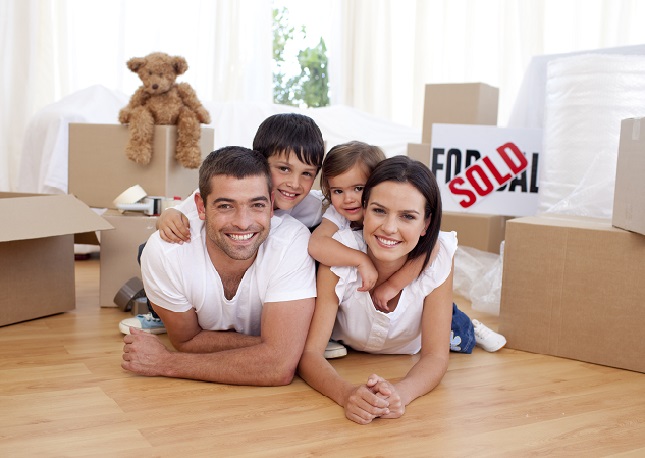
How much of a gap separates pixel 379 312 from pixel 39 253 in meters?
1.02

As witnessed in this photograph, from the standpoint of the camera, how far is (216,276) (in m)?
1.55

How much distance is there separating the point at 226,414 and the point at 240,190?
451mm

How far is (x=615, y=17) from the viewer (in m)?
3.83

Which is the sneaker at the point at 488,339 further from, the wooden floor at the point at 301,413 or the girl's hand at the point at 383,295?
the girl's hand at the point at 383,295

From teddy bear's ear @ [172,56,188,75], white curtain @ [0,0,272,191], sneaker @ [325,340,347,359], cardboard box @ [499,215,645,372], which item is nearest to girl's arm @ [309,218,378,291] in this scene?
sneaker @ [325,340,347,359]

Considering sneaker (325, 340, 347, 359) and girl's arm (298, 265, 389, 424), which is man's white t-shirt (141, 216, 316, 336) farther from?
sneaker (325, 340, 347, 359)

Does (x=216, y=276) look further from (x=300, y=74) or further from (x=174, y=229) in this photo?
(x=300, y=74)

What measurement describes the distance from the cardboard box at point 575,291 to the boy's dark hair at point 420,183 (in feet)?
1.29

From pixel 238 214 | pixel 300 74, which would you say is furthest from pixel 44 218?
pixel 300 74

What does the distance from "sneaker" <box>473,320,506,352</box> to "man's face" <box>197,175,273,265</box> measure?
2.30 ft

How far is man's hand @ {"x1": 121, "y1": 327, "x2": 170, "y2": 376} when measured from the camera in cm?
151

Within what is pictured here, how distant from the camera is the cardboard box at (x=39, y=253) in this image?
6.12 ft

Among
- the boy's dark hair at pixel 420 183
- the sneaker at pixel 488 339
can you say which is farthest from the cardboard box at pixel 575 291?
the boy's dark hair at pixel 420 183

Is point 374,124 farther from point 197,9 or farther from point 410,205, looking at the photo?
point 410,205
